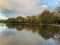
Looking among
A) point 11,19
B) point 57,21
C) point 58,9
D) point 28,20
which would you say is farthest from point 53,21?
point 11,19

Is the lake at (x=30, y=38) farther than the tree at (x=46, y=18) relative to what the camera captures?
No

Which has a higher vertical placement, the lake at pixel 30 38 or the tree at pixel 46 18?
the tree at pixel 46 18

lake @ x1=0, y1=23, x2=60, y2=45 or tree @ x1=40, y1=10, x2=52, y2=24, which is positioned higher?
tree @ x1=40, y1=10, x2=52, y2=24

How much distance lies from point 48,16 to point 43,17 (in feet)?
10.2

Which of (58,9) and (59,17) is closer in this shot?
(59,17)

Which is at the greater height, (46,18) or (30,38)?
(46,18)

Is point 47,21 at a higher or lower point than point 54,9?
lower

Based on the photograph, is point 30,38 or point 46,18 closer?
point 30,38

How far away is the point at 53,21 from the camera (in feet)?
214

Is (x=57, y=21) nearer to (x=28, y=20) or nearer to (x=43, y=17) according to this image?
(x=43, y=17)

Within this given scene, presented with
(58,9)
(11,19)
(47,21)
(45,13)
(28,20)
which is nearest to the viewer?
(47,21)

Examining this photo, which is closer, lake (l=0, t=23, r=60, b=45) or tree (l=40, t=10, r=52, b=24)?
lake (l=0, t=23, r=60, b=45)

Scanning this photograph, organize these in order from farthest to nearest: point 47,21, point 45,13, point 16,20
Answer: point 16,20 → point 45,13 → point 47,21

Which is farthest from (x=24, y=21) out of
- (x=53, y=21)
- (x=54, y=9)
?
(x=53, y=21)
